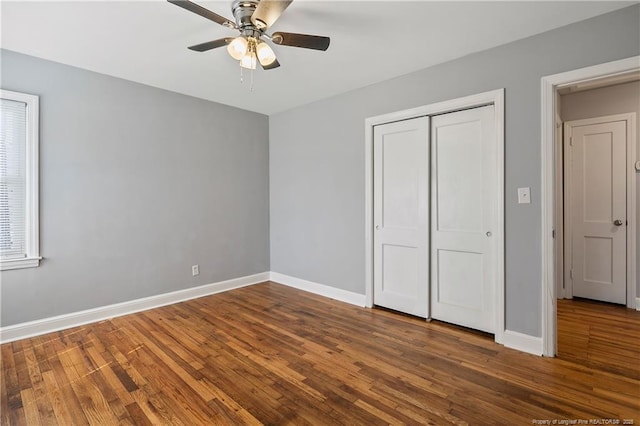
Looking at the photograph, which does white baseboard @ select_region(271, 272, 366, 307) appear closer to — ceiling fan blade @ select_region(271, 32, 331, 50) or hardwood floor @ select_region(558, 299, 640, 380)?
hardwood floor @ select_region(558, 299, 640, 380)

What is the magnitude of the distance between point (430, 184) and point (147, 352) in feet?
10.2

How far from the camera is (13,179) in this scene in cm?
282

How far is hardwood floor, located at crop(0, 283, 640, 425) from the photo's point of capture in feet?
5.96

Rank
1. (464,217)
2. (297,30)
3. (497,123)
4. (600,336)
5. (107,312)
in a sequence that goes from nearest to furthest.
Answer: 1. (297,30)
2. (497,123)
3. (600,336)
4. (464,217)
5. (107,312)

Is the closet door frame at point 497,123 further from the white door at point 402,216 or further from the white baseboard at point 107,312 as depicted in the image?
the white baseboard at point 107,312

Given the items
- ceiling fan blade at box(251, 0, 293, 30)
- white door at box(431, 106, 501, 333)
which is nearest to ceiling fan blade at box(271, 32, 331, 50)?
ceiling fan blade at box(251, 0, 293, 30)

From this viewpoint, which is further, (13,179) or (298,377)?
(13,179)

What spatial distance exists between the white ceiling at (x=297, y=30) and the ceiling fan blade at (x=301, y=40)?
0.88ft

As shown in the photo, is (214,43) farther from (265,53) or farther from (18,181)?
(18,181)

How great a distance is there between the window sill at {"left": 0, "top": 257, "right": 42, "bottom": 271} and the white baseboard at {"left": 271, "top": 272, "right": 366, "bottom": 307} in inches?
112

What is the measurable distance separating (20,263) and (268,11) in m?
3.18

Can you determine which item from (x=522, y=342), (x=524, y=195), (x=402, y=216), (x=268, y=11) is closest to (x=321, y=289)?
(x=402, y=216)

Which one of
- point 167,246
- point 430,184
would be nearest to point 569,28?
point 430,184

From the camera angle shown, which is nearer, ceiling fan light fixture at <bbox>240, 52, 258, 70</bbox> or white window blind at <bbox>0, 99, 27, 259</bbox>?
ceiling fan light fixture at <bbox>240, 52, 258, 70</bbox>
